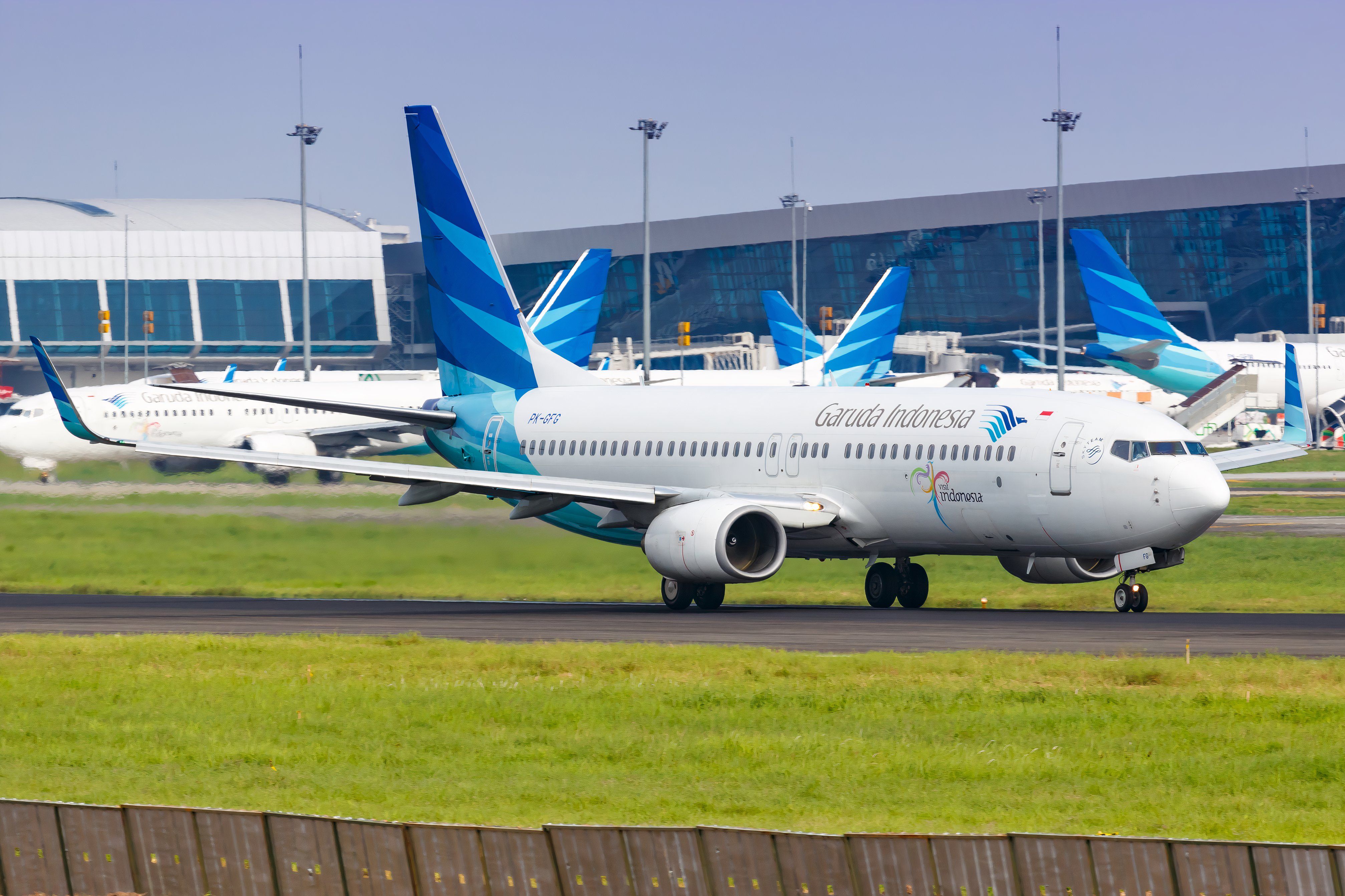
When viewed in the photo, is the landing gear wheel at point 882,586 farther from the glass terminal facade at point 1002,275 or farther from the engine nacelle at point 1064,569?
the glass terminal facade at point 1002,275

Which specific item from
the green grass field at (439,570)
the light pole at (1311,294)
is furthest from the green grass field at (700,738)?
the light pole at (1311,294)

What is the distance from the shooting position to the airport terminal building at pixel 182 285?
151 metres

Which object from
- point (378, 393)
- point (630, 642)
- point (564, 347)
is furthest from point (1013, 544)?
point (378, 393)

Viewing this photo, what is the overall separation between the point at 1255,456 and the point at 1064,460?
21.2 feet

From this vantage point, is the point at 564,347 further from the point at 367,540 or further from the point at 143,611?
the point at 143,611

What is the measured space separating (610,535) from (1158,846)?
1092 inches

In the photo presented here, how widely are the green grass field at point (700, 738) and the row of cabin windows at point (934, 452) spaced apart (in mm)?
8562

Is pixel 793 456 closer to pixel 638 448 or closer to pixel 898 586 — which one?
pixel 898 586

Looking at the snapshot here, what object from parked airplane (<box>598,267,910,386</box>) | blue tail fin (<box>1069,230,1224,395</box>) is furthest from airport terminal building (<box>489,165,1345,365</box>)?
parked airplane (<box>598,267,910,386</box>)

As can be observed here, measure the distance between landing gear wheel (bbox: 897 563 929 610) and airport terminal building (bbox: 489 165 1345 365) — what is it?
116 meters

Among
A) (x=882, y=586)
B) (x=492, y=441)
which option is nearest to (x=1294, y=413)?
(x=882, y=586)

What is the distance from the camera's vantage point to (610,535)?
117 ft

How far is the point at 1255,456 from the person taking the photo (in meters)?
33.6

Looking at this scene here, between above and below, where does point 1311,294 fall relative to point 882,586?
above
